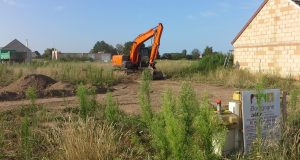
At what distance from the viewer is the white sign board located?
551cm

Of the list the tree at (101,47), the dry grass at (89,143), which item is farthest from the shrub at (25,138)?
the tree at (101,47)

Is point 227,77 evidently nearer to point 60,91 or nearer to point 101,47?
point 60,91

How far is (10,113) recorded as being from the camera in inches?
338

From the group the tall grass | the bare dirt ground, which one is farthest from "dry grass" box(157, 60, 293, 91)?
the tall grass

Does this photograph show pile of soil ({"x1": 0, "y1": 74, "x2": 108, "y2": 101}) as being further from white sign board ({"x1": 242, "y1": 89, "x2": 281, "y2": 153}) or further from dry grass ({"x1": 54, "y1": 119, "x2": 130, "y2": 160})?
white sign board ({"x1": 242, "y1": 89, "x2": 281, "y2": 153})

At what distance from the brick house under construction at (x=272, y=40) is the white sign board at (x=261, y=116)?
16191 mm

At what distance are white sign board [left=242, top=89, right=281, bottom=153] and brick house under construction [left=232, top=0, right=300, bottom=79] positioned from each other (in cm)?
1619

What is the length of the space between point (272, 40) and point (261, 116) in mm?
18438

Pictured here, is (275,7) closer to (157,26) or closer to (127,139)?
(157,26)

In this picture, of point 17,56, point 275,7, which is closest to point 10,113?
point 275,7

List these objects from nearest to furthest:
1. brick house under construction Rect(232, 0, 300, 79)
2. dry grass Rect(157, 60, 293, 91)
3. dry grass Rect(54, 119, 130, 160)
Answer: dry grass Rect(54, 119, 130, 160), dry grass Rect(157, 60, 293, 91), brick house under construction Rect(232, 0, 300, 79)

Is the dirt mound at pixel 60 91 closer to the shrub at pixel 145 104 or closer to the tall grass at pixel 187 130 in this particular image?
the shrub at pixel 145 104

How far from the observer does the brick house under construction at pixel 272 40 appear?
69.8 ft

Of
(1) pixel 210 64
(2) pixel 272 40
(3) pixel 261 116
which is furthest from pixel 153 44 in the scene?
(3) pixel 261 116
